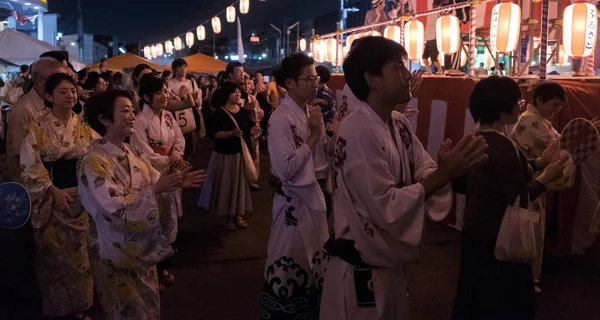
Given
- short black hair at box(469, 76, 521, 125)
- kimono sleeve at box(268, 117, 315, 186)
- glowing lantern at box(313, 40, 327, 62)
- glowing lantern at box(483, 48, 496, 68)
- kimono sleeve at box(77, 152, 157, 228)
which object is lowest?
kimono sleeve at box(77, 152, 157, 228)

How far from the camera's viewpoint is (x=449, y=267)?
18.8 ft

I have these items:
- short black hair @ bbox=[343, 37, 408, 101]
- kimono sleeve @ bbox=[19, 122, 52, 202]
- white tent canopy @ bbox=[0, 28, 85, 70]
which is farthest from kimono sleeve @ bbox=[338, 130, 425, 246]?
white tent canopy @ bbox=[0, 28, 85, 70]

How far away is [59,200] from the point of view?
153 inches

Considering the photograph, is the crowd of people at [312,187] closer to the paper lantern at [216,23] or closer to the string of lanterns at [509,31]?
the string of lanterns at [509,31]

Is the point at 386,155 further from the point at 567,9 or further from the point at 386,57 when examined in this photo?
the point at 567,9

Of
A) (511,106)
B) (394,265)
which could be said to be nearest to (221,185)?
(511,106)

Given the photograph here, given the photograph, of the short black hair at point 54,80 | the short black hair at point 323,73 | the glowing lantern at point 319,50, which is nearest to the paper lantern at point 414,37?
the short black hair at point 323,73

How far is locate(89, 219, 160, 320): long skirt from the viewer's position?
3.16 meters

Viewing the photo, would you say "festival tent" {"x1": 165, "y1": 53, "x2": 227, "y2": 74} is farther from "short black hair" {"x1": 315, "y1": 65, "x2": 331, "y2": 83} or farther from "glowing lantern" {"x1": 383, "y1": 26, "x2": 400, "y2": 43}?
"short black hair" {"x1": 315, "y1": 65, "x2": 331, "y2": 83}

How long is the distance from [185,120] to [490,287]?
559 cm

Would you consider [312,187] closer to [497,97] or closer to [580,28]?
[497,97]

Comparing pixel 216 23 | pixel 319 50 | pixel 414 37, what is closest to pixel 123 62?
pixel 216 23

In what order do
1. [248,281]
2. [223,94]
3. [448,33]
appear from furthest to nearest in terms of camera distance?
[448,33] < [223,94] < [248,281]

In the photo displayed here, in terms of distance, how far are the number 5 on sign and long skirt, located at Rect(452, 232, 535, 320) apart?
Result: 17.2 feet
